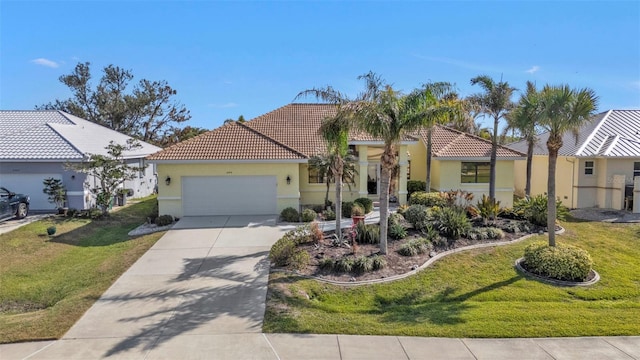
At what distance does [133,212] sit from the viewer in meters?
21.5

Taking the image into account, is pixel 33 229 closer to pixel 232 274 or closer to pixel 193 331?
pixel 232 274

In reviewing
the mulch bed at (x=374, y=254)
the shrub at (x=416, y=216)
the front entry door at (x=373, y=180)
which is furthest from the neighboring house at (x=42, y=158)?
the shrub at (x=416, y=216)

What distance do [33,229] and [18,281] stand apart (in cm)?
654

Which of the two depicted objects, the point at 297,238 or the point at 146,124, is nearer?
the point at 297,238

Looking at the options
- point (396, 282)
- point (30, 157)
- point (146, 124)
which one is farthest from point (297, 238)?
point (146, 124)

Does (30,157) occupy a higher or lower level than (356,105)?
lower

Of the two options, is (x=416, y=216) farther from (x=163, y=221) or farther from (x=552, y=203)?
(x=163, y=221)

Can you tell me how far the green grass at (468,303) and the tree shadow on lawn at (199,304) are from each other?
461mm

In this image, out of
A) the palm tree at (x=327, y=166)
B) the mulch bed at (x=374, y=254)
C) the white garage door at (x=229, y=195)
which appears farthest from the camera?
the white garage door at (x=229, y=195)

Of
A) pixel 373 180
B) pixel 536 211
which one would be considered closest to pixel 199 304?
pixel 536 211

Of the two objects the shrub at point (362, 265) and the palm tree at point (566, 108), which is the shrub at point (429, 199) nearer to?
the palm tree at point (566, 108)

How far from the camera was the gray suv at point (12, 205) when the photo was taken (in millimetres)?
17016

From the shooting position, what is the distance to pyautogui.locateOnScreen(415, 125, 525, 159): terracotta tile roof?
73.8 ft

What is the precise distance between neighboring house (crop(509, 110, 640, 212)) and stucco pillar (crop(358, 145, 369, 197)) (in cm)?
869
